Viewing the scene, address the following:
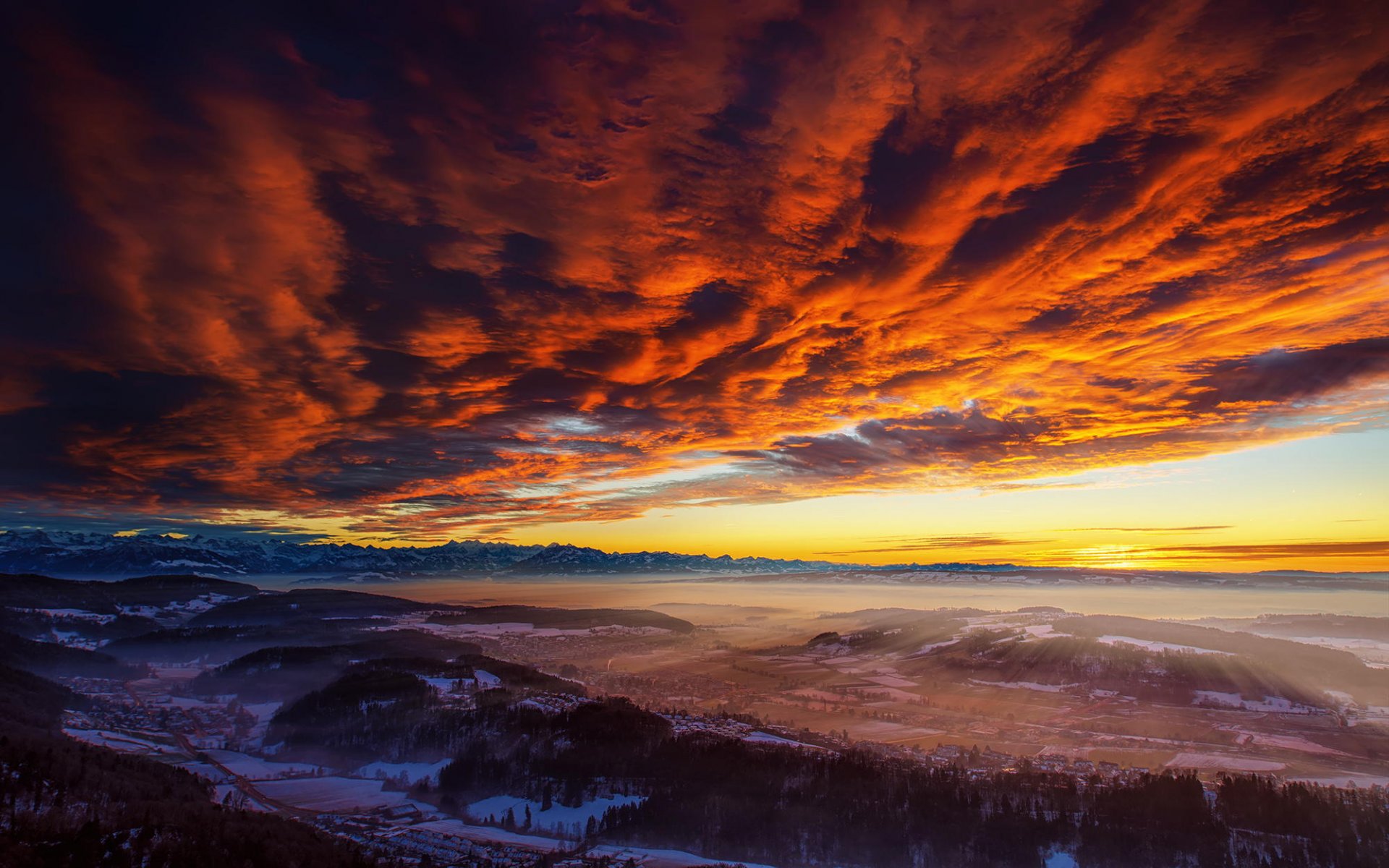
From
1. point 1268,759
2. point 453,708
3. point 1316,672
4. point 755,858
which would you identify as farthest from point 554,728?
point 1316,672

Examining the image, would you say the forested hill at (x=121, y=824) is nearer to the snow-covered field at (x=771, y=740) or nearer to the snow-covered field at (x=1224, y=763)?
the snow-covered field at (x=771, y=740)

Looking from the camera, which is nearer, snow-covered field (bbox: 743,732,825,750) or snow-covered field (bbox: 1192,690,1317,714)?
snow-covered field (bbox: 743,732,825,750)

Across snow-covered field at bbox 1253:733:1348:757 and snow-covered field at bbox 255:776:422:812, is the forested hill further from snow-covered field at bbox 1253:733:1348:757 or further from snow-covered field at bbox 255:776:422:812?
snow-covered field at bbox 1253:733:1348:757

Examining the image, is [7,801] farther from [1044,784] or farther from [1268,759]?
[1268,759]

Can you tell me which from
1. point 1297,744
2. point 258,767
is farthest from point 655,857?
point 1297,744

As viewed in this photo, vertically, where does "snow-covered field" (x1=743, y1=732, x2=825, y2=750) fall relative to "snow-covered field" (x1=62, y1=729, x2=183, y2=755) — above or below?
below

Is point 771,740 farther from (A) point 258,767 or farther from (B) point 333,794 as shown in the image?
(A) point 258,767

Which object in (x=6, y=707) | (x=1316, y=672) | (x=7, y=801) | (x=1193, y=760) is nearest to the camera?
(x=7, y=801)

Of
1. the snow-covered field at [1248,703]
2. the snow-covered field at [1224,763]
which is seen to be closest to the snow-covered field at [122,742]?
the snow-covered field at [1224,763]

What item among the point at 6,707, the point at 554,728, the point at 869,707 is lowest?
the point at 869,707

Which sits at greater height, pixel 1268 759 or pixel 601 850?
pixel 601 850

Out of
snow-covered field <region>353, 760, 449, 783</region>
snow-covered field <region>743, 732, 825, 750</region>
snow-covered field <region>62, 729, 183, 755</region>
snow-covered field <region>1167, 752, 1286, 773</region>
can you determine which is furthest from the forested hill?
snow-covered field <region>1167, 752, 1286, 773</region>
